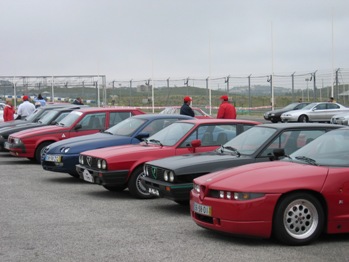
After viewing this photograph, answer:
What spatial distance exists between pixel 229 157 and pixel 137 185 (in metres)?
2.23

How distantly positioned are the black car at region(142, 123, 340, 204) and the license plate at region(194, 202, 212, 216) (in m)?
1.32

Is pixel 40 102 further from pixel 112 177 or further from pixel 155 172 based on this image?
pixel 155 172

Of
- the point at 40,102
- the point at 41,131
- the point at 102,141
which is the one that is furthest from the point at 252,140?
the point at 40,102

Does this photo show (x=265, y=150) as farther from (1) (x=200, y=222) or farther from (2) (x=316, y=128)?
(1) (x=200, y=222)

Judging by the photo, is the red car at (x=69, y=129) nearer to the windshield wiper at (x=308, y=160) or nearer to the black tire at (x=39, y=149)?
the black tire at (x=39, y=149)

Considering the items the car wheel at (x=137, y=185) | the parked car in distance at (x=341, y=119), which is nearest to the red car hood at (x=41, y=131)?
the car wheel at (x=137, y=185)

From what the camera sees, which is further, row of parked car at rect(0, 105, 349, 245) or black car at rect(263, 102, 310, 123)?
black car at rect(263, 102, 310, 123)

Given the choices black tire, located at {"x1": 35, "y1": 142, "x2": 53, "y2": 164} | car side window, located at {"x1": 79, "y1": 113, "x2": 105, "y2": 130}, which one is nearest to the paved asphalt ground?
car side window, located at {"x1": 79, "y1": 113, "x2": 105, "y2": 130}

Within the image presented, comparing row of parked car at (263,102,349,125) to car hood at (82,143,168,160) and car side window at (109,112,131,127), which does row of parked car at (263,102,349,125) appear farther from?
car hood at (82,143,168,160)

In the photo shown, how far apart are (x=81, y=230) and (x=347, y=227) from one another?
3.30m

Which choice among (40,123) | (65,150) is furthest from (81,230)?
(40,123)

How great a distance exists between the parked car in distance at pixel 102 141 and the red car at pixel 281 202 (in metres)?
5.47

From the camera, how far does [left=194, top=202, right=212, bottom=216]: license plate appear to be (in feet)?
24.1

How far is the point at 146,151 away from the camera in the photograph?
431 inches
